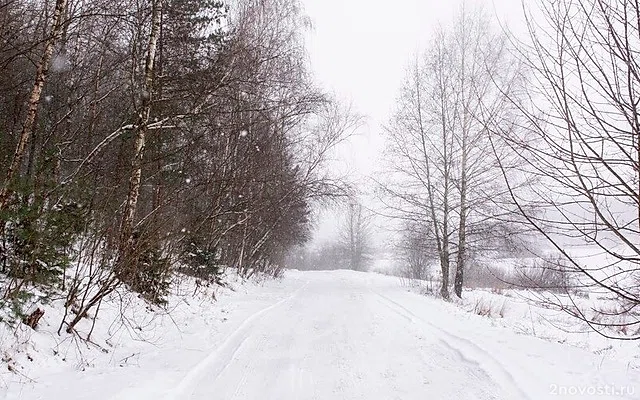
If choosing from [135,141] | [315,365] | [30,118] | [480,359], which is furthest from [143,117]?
[480,359]

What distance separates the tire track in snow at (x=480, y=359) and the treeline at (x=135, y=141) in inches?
176

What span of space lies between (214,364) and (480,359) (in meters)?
3.31

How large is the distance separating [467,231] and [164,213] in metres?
11.4

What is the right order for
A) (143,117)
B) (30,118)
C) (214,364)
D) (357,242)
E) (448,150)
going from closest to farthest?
1. (30,118)
2. (214,364)
3. (143,117)
4. (448,150)
5. (357,242)

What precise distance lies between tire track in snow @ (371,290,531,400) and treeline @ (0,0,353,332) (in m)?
4.47

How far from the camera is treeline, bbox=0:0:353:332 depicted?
17.1ft

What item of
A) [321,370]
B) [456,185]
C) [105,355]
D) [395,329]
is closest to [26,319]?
[105,355]

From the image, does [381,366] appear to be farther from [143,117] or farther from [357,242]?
[357,242]

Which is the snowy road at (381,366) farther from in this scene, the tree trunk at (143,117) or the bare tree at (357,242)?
the bare tree at (357,242)

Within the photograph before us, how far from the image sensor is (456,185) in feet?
48.5

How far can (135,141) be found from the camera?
7461 mm

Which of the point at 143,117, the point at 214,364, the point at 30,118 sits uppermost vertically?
the point at 143,117

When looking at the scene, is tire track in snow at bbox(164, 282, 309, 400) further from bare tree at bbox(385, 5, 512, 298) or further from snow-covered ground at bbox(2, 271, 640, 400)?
bare tree at bbox(385, 5, 512, 298)

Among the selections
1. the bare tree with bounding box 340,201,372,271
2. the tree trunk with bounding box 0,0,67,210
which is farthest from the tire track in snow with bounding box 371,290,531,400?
the bare tree with bounding box 340,201,372,271
